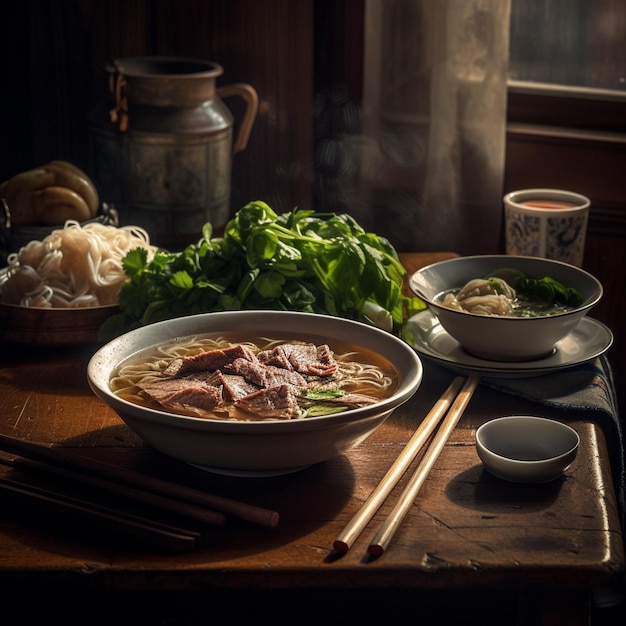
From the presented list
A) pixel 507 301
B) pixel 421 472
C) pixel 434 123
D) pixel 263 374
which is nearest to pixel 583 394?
pixel 507 301

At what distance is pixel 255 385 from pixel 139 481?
0.75 ft

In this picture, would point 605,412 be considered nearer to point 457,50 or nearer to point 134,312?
point 134,312

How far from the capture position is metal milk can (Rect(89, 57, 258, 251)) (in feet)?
9.04

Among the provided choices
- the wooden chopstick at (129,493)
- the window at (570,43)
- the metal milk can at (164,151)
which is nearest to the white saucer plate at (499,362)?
the wooden chopstick at (129,493)

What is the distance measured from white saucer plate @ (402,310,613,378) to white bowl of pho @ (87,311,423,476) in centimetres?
24

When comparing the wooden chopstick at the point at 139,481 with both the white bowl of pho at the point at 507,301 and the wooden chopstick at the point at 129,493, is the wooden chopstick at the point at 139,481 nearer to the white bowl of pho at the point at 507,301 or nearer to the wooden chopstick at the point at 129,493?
the wooden chopstick at the point at 129,493

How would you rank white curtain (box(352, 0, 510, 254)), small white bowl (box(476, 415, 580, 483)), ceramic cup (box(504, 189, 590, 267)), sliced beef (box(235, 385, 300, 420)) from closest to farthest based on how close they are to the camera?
sliced beef (box(235, 385, 300, 420)) → small white bowl (box(476, 415, 580, 483)) → ceramic cup (box(504, 189, 590, 267)) → white curtain (box(352, 0, 510, 254))

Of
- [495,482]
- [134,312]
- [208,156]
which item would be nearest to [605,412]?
[495,482]

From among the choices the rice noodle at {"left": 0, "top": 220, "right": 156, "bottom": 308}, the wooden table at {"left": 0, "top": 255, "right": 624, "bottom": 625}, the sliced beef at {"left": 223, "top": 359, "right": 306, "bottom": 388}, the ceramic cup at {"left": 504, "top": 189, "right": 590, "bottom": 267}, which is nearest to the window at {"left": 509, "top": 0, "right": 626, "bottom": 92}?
the ceramic cup at {"left": 504, "top": 189, "right": 590, "bottom": 267}

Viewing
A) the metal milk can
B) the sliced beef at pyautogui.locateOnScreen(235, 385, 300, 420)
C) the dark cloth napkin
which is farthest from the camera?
the metal milk can

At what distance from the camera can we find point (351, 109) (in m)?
3.18

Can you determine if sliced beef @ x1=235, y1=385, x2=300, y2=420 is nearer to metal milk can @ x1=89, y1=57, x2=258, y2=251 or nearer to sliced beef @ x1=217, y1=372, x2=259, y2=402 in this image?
sliced beef @ x1=217, y1=372, x2=259, y2=402

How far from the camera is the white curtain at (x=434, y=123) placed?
9.55 ft

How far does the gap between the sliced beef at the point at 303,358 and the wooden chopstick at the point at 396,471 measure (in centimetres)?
17
